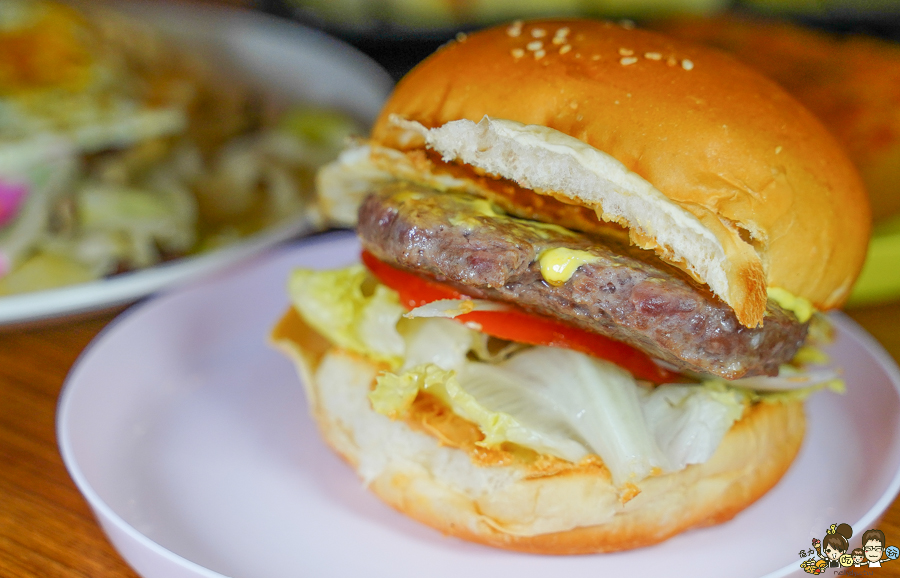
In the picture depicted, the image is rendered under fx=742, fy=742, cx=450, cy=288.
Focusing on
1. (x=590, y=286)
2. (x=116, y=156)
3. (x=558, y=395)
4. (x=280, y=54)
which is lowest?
(x=116, y=156)

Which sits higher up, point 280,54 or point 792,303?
point 792,303

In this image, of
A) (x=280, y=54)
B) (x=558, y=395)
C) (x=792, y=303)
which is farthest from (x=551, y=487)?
(x=280, y=54)

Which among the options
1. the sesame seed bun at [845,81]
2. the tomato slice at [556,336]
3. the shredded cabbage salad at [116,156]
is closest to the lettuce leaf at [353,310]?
the tomato slice at [556,336]

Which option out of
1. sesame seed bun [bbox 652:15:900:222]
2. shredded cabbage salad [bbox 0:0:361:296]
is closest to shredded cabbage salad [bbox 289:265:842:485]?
sesame seed bun [bbox 652:15:900:222]

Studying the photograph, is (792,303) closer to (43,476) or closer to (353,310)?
(353,310)

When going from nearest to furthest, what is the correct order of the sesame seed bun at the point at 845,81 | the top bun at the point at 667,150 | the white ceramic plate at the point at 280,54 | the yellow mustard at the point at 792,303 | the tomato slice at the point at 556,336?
1. the top bun at the point at 667,150
2. the yellow mustard at the point at 792,303
3. the tomato slice at the point at 556,336
4. the sesame seed bun at the point at 845,81
5. the white ceramic plate at the point at 280,54

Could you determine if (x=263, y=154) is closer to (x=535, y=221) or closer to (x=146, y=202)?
(x=146, y=202)

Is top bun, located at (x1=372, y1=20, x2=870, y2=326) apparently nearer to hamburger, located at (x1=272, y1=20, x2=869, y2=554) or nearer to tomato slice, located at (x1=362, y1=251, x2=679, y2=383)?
hamburger, located at (x1=272, y1=20, x2=869, y2=554)

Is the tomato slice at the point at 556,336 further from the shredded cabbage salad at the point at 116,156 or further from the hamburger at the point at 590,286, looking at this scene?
the shredded cabbage salad at the point at 116,156
